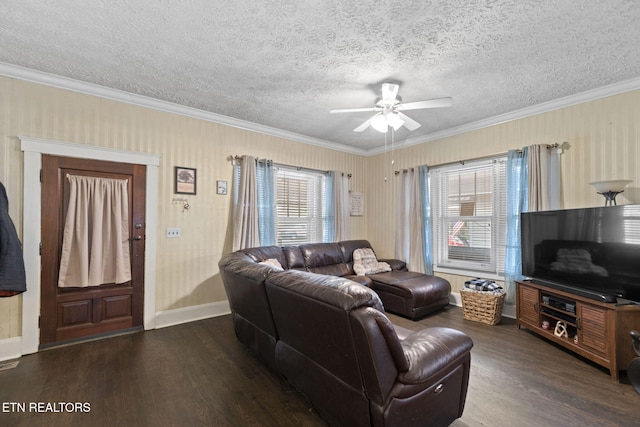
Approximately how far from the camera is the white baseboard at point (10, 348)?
259 cm

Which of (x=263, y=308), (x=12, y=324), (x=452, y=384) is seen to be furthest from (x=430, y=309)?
(x=12, y=324)

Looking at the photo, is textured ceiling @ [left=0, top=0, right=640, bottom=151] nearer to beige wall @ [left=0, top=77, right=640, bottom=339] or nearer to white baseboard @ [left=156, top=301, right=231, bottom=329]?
beige wall @ [left=0, top=77, right=640, bottom=339]

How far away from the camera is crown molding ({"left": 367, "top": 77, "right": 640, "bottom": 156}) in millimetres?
2906

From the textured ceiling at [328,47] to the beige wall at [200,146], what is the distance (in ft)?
0.98

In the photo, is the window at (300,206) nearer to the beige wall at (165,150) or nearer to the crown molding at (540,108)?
the beige wall at (165,150)

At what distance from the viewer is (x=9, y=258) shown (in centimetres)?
238

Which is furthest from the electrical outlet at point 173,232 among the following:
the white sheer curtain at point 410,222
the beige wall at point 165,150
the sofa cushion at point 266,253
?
the white sheer curtain at point 410,222

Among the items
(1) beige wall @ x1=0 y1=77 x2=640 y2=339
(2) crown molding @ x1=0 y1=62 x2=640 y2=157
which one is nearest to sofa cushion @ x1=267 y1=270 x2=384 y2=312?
(1) beige wall @ x1=0 y1=77 x2=640 y2=339

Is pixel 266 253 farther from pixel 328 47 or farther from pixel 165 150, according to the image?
pixel 328 47

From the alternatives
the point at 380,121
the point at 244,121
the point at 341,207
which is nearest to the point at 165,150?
the point at 244,121

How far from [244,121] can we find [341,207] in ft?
7.27

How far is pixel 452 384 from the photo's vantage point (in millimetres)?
1669

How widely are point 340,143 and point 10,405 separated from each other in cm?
489

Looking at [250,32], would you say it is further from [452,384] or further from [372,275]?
[372,275]
